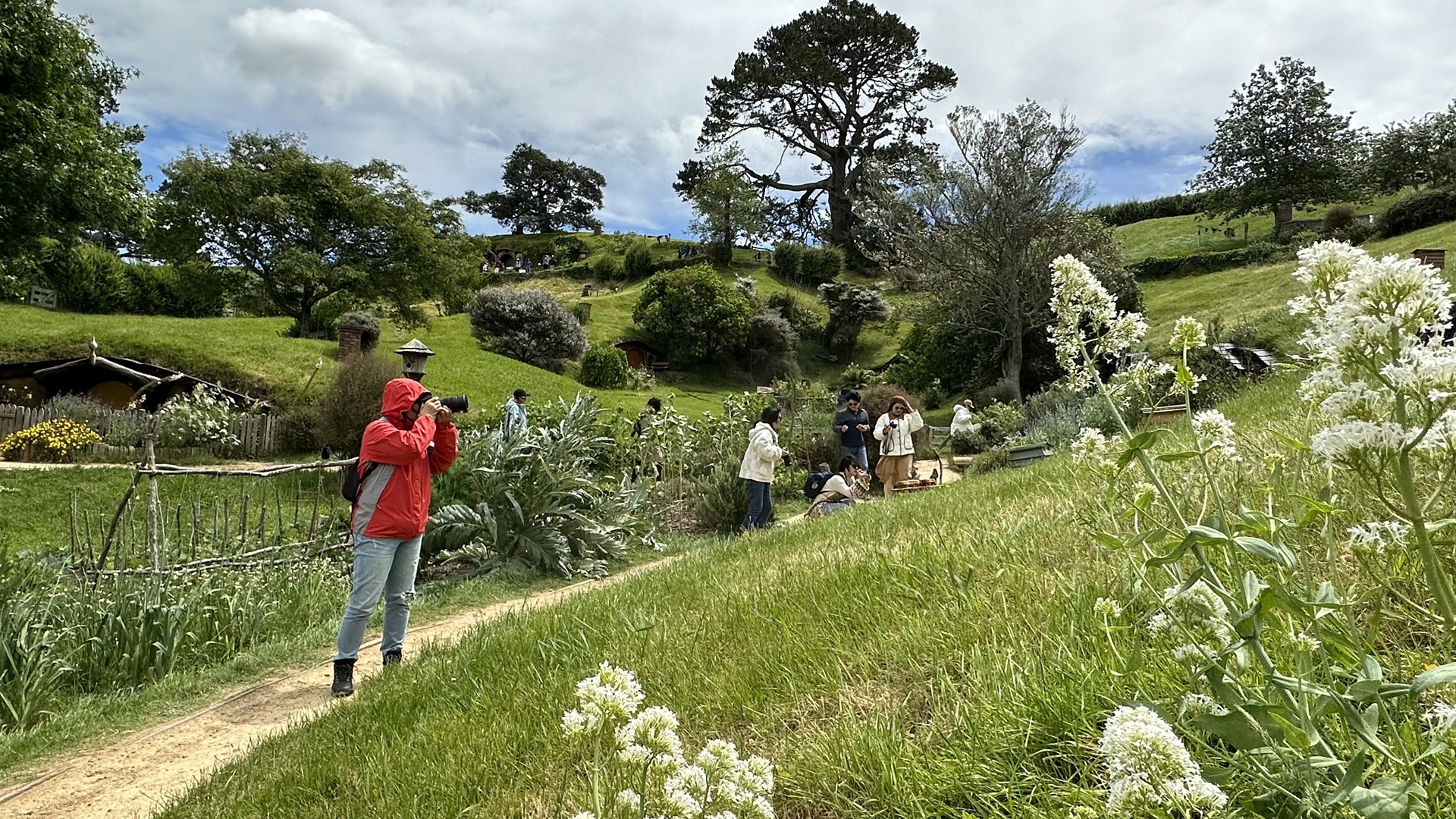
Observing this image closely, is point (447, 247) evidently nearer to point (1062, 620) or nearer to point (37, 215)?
point (37, 215)

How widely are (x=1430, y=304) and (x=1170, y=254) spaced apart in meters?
46.7

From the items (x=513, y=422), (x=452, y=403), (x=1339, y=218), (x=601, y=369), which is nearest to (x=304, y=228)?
(x=601, y=369)

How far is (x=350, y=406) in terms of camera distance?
1772cm

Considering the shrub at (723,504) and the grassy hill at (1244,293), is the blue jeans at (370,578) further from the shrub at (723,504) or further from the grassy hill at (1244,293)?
the grassy hill at (1244,293)

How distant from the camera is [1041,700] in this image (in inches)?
72.9

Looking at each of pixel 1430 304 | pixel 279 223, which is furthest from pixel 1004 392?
pixel 279 223

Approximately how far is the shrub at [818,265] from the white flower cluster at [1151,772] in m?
53.2

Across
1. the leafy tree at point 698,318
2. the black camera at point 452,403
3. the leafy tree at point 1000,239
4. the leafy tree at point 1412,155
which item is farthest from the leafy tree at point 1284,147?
the black camera at point 452,403

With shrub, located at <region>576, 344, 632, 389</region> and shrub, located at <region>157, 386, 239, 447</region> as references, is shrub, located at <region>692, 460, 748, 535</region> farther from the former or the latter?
shrub, located at <region>576, 344, 632, 389</region>

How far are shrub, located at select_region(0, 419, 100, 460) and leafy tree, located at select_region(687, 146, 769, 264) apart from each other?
1636 inches

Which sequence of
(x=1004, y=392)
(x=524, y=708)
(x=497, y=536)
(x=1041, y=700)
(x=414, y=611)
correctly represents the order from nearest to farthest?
(x=1041, y=700) → (x=524, y=708) → (x=414, y=611) → (x=497, y=536) → (x=1004, y=392)

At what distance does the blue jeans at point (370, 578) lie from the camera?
16.6 feet

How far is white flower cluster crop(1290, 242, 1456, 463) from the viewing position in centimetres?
83

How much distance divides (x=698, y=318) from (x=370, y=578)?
33.0 m
